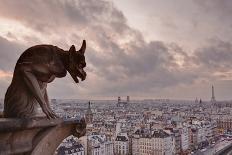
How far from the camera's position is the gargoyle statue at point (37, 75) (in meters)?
2.28

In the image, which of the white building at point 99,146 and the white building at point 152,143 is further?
the white building at point 152,143

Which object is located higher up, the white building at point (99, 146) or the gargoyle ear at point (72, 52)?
the gargoyle ear at point (72, 52)

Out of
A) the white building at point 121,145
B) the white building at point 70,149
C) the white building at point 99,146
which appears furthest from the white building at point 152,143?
the white building at point 70,149

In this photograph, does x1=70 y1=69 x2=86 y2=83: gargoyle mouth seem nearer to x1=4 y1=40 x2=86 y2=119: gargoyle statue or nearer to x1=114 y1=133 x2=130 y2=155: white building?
x1=4 y1=40 x2=86 y2=119: gargoyle statue

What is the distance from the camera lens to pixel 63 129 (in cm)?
239

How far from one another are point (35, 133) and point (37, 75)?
1.03 ft

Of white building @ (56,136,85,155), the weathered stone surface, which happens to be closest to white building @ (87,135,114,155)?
white building @ (56,136,85,155)

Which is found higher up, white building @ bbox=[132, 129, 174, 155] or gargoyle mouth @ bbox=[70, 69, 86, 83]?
gargoyle mouth @ bbox=[70, 69, 86, 83]

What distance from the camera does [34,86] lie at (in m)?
2.29

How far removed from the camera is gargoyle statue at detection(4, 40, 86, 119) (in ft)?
7.47

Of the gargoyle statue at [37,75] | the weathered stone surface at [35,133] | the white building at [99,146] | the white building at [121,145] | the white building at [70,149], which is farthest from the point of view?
the white building at [121,145]

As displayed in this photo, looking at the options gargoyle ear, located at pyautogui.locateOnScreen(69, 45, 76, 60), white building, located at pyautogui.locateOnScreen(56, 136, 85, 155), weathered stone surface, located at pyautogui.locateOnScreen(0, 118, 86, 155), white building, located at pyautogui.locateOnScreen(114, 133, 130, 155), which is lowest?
white building, located at pyautogui.locateOnScreen(114, 133, 130, 155)

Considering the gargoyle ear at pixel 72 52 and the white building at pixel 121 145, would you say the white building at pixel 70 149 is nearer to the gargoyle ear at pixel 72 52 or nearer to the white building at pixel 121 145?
the white building at pixel 121 145

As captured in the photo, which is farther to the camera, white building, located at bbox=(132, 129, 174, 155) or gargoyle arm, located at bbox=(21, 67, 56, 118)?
white building, located at bbox=(132, 129, 174, 155)
